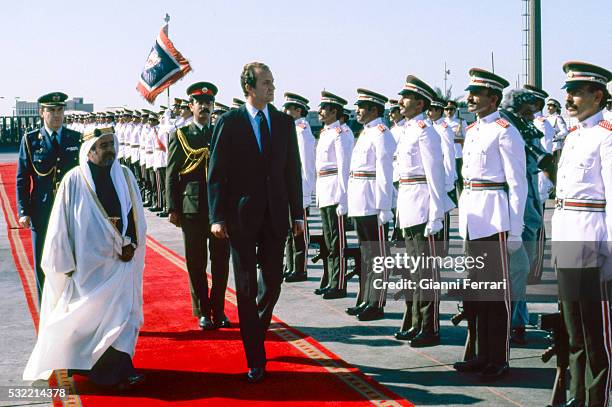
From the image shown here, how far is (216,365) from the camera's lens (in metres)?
5.67

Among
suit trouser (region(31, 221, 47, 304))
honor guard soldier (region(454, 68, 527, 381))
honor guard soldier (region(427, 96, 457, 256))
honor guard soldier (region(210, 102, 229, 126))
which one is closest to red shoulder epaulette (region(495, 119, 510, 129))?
honor guard soldier (region(454, 68, 527, 381))

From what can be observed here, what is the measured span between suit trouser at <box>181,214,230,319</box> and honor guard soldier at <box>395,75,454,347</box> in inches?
64.5

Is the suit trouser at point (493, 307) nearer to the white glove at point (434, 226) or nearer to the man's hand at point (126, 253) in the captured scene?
the white glove at point (434, 226)

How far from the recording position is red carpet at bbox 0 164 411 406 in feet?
16.1

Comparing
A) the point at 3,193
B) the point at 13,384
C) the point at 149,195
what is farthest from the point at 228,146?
the point at 3,193

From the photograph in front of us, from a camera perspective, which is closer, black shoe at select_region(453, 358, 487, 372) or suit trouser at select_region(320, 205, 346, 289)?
black shoe at select_region(453, 358, 487, 372)

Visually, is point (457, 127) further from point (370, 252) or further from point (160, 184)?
point (370, 252)

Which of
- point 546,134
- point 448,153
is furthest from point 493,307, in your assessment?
point 546,134

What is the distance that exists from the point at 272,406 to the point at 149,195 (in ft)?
46.8

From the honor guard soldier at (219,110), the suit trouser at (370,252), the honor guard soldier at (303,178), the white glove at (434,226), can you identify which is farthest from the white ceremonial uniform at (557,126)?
the white glove at (434,226)

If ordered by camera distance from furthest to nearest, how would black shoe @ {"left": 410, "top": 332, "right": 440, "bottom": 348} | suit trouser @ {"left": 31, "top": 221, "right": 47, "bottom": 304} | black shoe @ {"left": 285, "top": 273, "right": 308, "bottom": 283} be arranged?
black shoe @ {"left": 285, "top": 273, "right": 308, "bottom": 283}
suit trouser @ {"left": 31, "top": 221, "right": 47, "bottom": 304}
black shoe @ {"left": 410, "top": 332, "right": 440, "bottom": 348}

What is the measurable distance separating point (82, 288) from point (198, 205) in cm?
175

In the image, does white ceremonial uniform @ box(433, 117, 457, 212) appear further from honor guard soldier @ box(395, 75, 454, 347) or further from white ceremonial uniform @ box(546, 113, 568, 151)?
white ceremonial uniform @ box(546, 113, 568, 151)

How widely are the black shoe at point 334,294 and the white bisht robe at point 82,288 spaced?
2933mm
